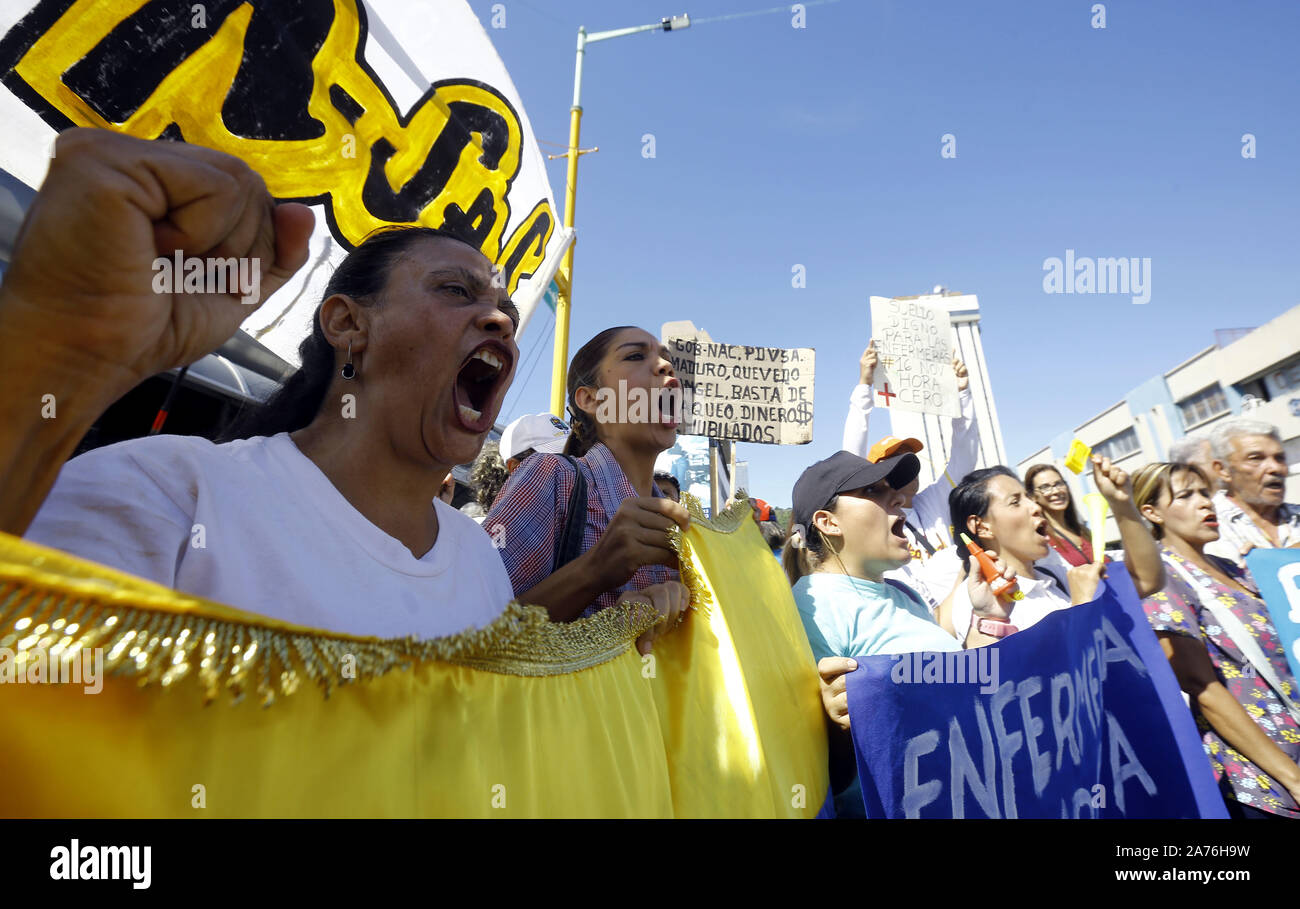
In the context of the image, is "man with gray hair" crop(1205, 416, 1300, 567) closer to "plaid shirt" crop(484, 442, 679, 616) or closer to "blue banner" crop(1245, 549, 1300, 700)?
"blue banner" crop(1245, 549, 1300, 700)

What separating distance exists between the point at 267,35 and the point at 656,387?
7.48 feet

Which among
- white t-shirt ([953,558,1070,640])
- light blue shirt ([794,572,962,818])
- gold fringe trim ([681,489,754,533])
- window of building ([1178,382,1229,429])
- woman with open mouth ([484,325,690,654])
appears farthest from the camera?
window of building ([1178,382,1229,429])

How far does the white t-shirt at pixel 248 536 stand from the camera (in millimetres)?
787

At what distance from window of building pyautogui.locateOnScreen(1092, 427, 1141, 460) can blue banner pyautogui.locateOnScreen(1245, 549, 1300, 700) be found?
4156 centimetres

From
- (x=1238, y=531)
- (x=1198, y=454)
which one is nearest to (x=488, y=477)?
(x=1198, y=454)

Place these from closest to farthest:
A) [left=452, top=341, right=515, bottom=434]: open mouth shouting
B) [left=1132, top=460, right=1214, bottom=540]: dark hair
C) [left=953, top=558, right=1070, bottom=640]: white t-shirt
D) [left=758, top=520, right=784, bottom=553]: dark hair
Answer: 1. [left=452, top=341, right=515, bottom=434]: open mouth shouting
2. [left=953, top=558, right=1070, bottom=640]: white t-shirt
3. [left=1132, top=460, right=1214, bottom=540]: dark hair
4. [left=758, top=520, right=784, bottom=553]: dark hair

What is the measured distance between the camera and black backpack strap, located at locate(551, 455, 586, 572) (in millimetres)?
1794

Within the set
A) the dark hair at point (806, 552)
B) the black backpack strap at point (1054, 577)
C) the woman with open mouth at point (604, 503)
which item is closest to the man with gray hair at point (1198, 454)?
the black backpack strap at point (1054, 577)

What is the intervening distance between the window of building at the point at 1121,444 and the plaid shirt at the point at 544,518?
143 feet

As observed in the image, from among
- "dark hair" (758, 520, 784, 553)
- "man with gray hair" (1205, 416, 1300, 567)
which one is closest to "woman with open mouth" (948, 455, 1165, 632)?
"man with gray hair" (1205, 416, 1300, 567)

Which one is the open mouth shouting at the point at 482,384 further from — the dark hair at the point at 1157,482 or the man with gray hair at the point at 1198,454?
the man with gray hair at the point at 1198,454

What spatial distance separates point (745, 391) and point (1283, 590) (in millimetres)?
2464

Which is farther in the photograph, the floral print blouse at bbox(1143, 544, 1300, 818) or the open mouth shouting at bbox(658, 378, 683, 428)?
the floral print blouse at bbox(1143, 544, 1300, 818)
